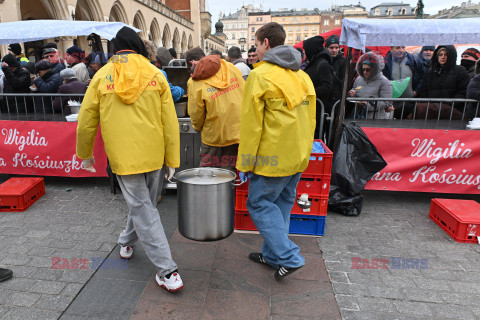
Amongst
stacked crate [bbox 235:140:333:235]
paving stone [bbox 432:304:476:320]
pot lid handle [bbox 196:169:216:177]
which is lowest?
paving stone [bbox 432:304:476:320]

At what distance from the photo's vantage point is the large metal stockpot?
9.05 ft

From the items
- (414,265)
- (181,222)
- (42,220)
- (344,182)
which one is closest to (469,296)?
(414,265)

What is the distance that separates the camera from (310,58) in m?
5.19

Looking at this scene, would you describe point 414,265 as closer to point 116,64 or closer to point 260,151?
point 260,151

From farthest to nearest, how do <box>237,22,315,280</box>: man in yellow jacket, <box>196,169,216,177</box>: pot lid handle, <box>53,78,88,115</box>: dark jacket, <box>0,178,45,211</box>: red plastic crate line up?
1. <box>53,78,88,115</box>: dark jacket
2. <box>0,178,45,211</box>: red plastic crate
3. <box>196,169,216,177</box>: pot lid handle
4. <box>237,22,315,280</box>: man in yellow jacket

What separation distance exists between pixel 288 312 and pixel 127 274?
4.94ft

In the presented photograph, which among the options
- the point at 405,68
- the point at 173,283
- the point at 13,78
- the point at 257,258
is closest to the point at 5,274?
the point at 173,283

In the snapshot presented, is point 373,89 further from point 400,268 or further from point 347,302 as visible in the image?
point 347,302

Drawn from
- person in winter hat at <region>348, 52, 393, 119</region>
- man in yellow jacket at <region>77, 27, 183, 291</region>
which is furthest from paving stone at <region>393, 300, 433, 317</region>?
person in winter hat at <region>348, 52, 393, 119</region>

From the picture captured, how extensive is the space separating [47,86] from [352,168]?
542 centimetres

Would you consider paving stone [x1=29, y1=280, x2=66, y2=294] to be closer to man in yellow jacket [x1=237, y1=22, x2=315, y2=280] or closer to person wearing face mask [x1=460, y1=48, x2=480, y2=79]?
man in yellow jacket [x1=237, y1=22, x2=315, y2=280]

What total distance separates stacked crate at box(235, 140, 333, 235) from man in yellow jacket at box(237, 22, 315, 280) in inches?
34.0

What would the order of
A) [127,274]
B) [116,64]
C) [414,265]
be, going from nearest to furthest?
1. [116,64]
2. [127,274]
3. [414,265]

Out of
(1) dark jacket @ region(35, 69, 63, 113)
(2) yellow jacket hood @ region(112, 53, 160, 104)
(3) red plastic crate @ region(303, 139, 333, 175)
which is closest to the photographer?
(2) yellow jacket hood @ region(112, 53, 160, 104)
